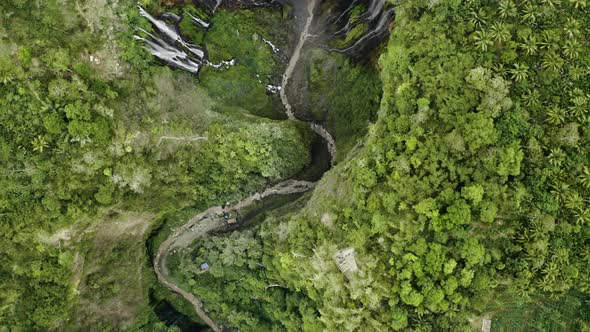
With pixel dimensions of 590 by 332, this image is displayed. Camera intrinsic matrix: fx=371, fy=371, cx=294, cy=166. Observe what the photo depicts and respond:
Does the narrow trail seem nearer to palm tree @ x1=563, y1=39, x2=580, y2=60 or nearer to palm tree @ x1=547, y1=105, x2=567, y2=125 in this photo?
palm tree @ x1=547, y1=105, x2=567, y2=125

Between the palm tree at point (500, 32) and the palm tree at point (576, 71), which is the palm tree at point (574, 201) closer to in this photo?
the palm tree at point (576, 71)

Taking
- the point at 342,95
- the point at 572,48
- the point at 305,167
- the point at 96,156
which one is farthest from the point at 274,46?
the point at 572,48

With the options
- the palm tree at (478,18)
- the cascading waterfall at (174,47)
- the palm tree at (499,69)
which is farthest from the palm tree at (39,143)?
the palm tree at (499,69)

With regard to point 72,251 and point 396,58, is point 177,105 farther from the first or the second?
point 396,58

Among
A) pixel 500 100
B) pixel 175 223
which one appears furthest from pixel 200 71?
pixel 500 100

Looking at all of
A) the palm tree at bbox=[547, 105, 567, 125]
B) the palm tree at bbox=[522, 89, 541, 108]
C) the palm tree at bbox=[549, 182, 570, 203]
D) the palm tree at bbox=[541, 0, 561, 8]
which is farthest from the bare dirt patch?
the palm tree at bbox=[541, 0, 561, 8]

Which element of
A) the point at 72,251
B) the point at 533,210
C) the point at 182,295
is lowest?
the point at 182,295
